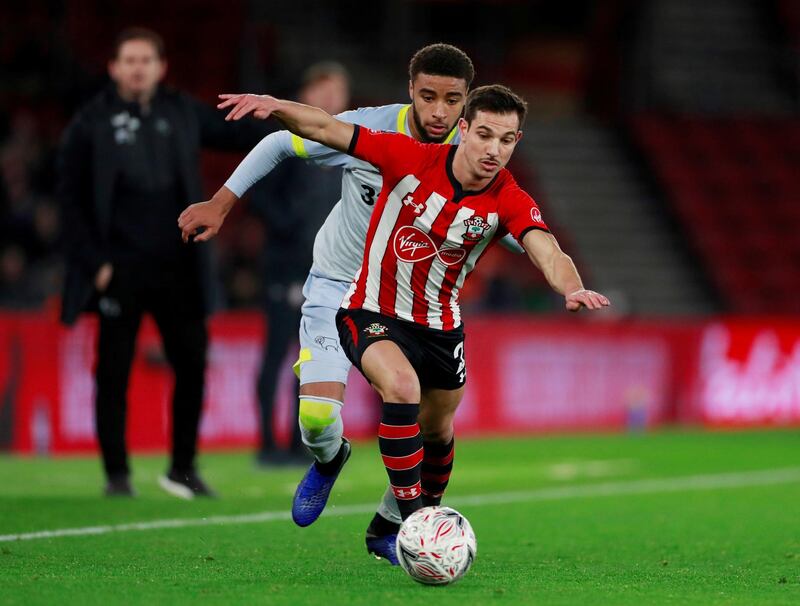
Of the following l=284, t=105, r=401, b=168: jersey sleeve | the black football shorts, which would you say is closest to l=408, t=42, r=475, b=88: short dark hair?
l=284, t=105, r=401, b=168: jersey sleeve

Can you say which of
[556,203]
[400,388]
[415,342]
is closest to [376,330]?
[415,342]

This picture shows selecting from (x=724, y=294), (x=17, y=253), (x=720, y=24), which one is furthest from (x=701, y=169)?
(x=17, y=253)

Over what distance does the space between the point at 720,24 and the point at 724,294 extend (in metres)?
6.40

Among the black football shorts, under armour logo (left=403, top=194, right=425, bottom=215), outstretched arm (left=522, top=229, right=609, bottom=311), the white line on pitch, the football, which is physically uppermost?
under armour logo (left=403, top=194, right=425, bottom=215)

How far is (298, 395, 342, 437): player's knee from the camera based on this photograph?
6090 millimetres

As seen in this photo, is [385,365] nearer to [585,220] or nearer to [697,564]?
[697,564]

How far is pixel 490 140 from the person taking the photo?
572cm

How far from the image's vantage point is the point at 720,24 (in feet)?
82.1

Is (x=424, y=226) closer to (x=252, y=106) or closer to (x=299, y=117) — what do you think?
(x=299, y=117)

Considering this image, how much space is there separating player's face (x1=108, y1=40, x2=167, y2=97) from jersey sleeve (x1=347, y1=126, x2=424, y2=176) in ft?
9.12

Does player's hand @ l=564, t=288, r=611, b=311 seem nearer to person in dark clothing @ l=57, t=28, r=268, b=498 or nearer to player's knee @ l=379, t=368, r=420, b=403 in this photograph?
player's knee @ l=379, t=368, r=420, b=403

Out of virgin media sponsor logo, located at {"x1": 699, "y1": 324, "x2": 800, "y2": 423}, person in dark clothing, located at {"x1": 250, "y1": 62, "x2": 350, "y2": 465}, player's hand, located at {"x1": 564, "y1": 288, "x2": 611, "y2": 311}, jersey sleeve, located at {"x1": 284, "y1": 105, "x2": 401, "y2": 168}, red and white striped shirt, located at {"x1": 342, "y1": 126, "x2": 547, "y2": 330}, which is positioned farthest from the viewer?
virgin media sponsor logo, located at {"x1": 699, "y1": 324, "x2": 800, "y2": 423}

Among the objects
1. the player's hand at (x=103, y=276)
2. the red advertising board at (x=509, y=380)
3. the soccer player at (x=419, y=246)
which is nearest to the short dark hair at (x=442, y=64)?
the soccer player at (x=419, y=246)

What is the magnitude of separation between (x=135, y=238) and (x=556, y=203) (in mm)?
13448
